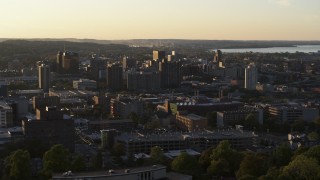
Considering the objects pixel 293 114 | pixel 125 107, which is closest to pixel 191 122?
pixel 125 107

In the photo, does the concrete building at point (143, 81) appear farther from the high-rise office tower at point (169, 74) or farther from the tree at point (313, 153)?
the tree at point (313, 153)

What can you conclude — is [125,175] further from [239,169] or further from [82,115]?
[82,115]

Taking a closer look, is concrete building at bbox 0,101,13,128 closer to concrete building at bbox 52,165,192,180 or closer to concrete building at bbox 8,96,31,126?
concrete building at bbox 8,96,31,126

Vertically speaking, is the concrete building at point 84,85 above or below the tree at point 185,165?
below

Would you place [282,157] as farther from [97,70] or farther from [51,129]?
[97,70]

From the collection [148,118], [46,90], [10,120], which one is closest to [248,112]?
[148,118]

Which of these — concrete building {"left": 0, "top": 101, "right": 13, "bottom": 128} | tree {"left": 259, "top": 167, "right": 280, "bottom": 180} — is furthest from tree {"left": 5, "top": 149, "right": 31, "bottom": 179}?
concrete building {"left": 0, "top": 101, "right": 13, "bottom": 128}

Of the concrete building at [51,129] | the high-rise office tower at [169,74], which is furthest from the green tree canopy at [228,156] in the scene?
the high-rise office tower at [169,74]
